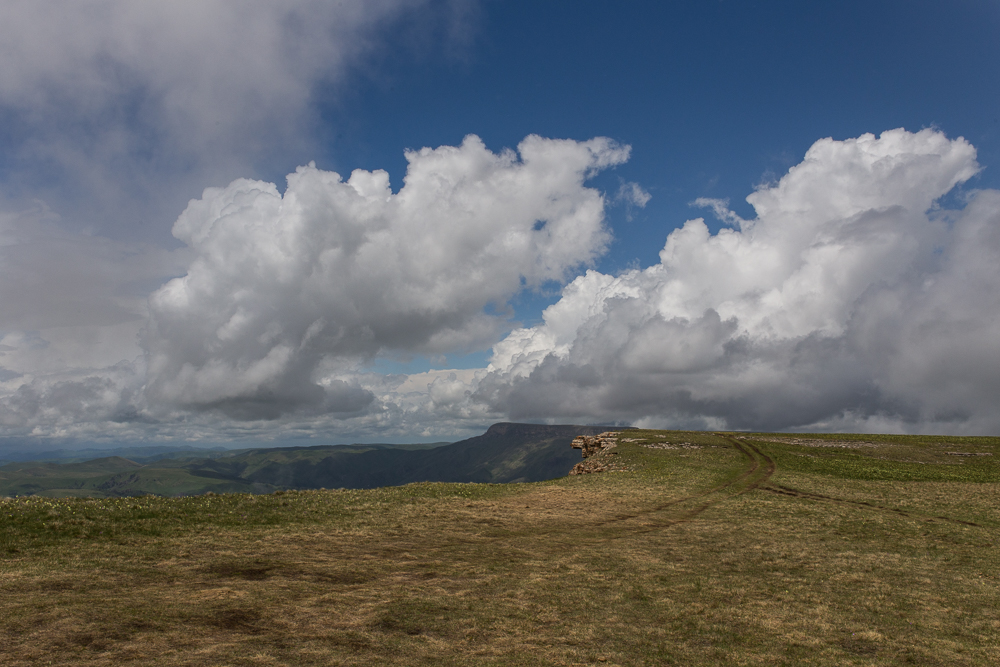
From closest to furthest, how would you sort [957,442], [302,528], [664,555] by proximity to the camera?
[664,555], [302,528], [957,442]

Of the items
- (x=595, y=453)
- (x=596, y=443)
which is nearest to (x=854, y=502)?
(x=595, y=453)

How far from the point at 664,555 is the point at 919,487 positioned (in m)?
45.4

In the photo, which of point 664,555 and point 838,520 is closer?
point 664,555

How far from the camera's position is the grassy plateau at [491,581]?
15125mm

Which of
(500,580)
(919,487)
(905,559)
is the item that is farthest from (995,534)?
(500,580)

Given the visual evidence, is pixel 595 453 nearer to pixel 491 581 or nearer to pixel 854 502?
pixel 854 502

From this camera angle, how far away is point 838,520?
124 feet

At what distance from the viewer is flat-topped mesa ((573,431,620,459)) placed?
284 ft

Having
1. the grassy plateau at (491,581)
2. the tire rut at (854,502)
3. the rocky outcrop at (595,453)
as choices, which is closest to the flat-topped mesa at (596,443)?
the rocky outcrop at (595,453)

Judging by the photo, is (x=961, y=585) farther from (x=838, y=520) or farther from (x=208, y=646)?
(x=208, y=646)

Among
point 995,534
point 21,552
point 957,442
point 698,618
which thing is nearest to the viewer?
point 698,618

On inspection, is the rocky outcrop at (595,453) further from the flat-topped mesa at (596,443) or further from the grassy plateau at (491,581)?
the grassy plateau at (491,581)

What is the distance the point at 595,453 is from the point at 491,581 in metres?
66.7

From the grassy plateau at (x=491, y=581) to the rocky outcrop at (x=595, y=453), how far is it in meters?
30.3
